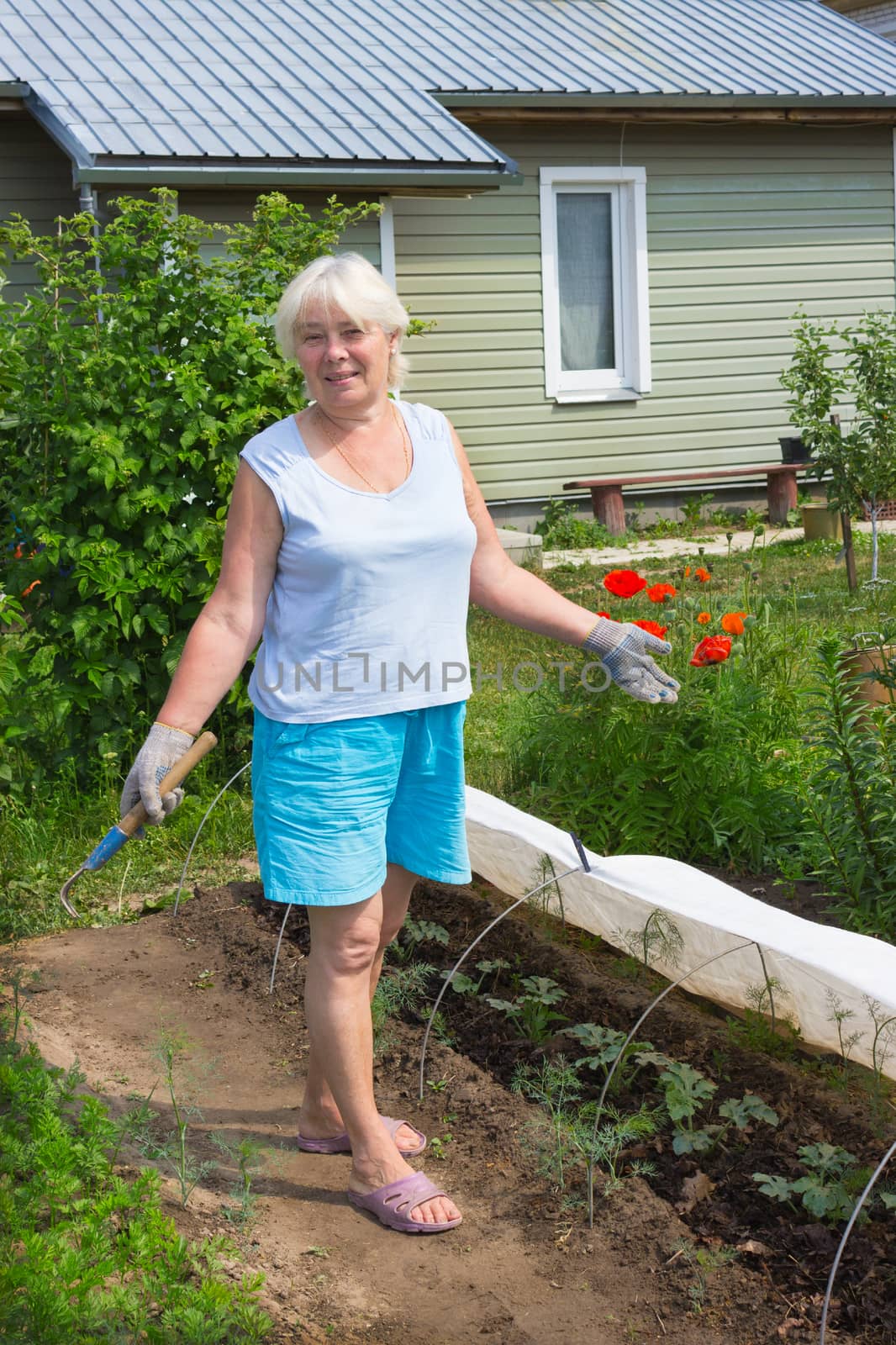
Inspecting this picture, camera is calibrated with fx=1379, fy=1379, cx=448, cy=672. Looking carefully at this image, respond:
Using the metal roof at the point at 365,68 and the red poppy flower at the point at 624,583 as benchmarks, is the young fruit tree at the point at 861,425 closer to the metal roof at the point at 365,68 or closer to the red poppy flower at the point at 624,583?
the metal roof at the point at 365,68

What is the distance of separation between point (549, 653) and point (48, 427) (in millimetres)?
2251

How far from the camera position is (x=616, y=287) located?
37.6ft

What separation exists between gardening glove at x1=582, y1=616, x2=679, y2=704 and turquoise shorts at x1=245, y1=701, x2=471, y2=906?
0.42 metres

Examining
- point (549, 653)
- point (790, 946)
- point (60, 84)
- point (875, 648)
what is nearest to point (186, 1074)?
point (790, 946)

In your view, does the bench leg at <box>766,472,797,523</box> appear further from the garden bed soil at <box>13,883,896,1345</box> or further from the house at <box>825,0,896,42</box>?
the garden bed soil at <box>13,883,896,1345</box>

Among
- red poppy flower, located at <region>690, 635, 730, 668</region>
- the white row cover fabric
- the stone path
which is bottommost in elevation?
the white row cover fabric

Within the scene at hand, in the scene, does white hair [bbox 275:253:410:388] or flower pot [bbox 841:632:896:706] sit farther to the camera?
flower pot [bbox 841:632:896:706]

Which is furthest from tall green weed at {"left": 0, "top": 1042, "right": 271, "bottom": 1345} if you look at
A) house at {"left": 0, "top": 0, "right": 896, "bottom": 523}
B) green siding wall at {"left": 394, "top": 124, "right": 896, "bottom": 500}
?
green siding wall at {"left": 394, "top": 124, "right": 896, "bottom": 500}

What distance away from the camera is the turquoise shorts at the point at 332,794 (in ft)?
8.45

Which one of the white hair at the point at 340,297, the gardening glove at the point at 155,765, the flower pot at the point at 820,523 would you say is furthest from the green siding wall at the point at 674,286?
the gardening glove at the point at 155,765

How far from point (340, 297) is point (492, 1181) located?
1.80 m

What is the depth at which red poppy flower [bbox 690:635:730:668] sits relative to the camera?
4.01 m

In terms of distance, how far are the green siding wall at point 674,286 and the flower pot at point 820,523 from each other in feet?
4.70

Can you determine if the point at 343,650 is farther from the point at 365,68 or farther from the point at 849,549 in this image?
the point at 365,68
